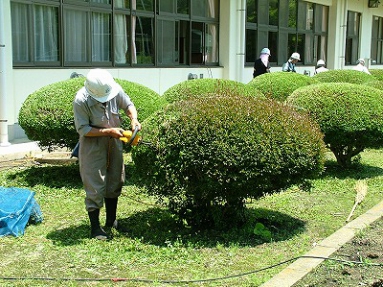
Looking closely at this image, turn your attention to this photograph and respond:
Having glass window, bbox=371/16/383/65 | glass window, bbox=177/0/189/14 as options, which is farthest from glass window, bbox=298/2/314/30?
glass window, bbox=177/0/189/14

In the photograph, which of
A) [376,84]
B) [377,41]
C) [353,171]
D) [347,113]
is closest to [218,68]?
[376,84]

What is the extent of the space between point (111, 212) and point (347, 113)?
13.5ft

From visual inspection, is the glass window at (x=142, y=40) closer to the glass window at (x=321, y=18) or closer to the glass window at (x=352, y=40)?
the glass window at (x=321, y=18)

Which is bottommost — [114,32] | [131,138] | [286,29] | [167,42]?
[131,138]

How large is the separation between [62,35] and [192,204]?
281 inches

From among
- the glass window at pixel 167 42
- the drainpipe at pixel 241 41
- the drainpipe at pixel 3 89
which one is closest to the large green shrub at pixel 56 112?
the drainpipe at pixel 3 89

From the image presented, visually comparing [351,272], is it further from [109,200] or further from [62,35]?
[62,35]

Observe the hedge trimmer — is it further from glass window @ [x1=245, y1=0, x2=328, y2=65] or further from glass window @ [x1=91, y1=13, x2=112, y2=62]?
glass window @ [x1=245, y1=0, x2=328, y2=65]

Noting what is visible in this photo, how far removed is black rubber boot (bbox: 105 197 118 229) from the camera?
578 cm

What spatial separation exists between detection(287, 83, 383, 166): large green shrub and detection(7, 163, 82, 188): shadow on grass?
11.3ft

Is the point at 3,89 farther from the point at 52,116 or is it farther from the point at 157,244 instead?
the point at 157,244

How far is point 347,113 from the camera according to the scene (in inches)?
328

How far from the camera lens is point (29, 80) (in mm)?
10969

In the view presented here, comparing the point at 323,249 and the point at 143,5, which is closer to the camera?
the point at 323,249
